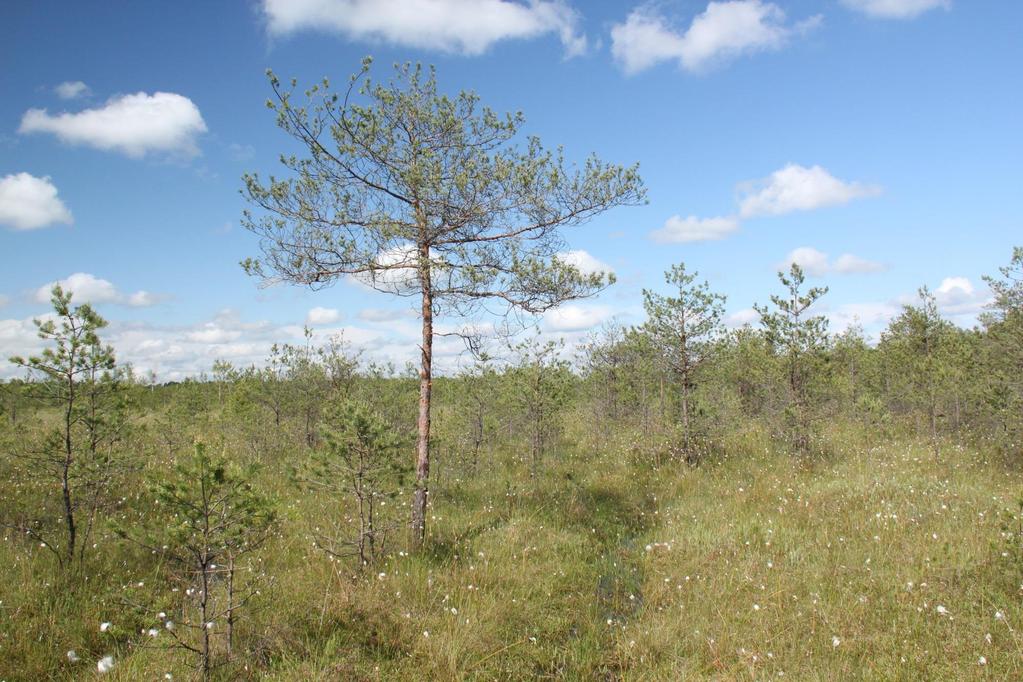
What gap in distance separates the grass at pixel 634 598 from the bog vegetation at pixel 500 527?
0.12 ft

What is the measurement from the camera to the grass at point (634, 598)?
515 cm

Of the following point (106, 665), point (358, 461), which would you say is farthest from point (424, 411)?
point (106, 665)

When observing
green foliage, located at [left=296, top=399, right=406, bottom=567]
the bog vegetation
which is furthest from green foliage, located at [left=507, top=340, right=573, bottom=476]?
green foliage, located at [left=296, top=399, right=406, bottom=567]

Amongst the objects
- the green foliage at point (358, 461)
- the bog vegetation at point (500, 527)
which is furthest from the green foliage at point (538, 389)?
the green foliage at point (358, 461)

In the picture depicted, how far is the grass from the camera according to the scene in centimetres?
515

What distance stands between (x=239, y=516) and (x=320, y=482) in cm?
226

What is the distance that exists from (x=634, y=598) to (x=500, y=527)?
2857 millimetres

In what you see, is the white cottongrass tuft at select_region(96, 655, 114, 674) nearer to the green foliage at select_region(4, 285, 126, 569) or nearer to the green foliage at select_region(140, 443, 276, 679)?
the green foliage at select_region(140, 443, 276, 679)

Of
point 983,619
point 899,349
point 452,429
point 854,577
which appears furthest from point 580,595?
point 899,349

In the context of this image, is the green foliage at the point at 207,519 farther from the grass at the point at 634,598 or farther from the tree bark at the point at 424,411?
the tree bark at the point at 424,411

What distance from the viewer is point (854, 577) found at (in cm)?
683

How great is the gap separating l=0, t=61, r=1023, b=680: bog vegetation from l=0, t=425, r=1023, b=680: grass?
4 cm

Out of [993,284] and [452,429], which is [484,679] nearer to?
[452,429]

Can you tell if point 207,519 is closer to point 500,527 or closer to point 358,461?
point 358,461
